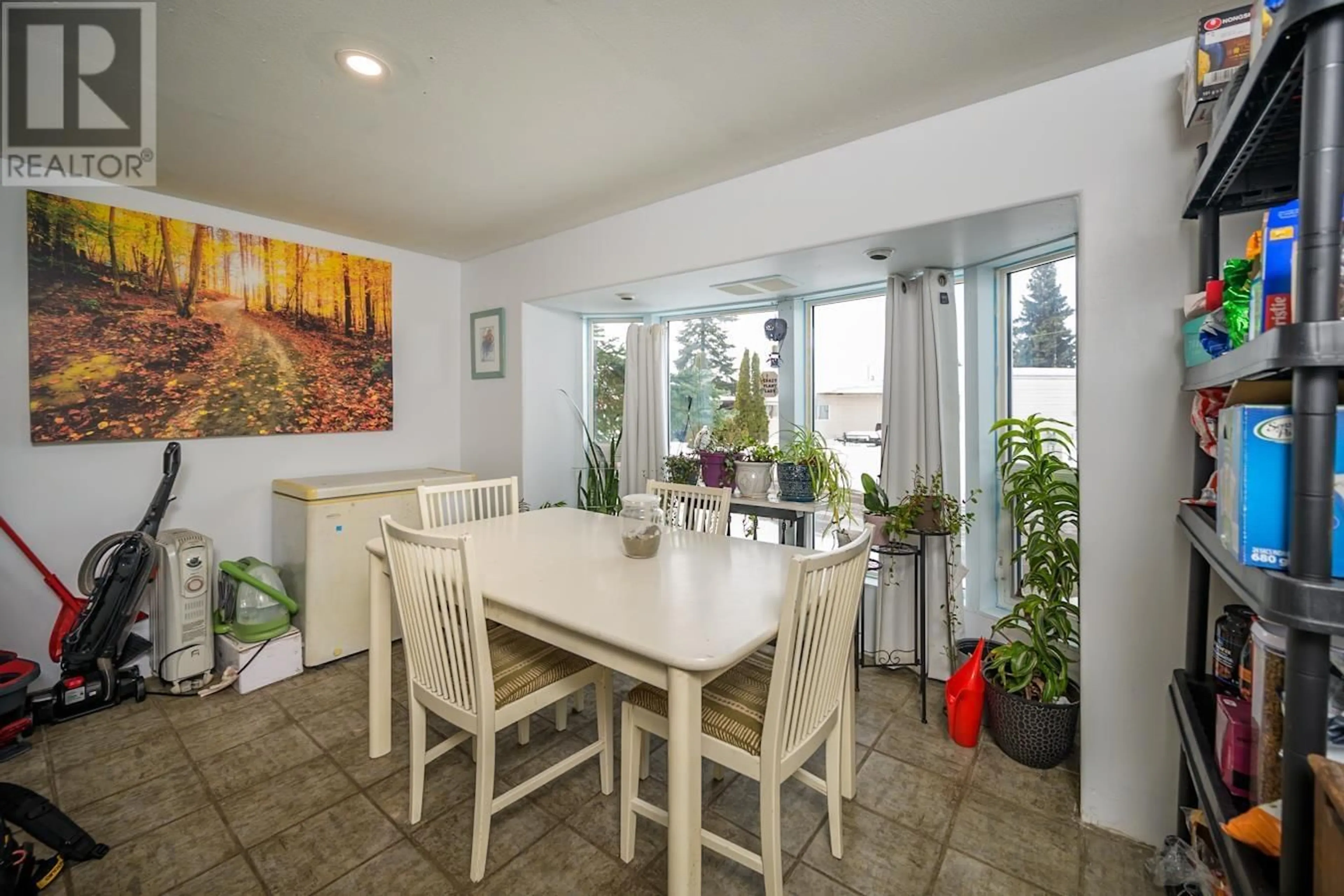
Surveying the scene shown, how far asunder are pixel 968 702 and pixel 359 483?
309 cm

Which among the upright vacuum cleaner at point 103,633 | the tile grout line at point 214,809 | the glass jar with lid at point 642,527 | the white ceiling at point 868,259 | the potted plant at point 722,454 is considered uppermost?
the white ceiling at point 868,259

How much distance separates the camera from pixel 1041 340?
2.51 metres

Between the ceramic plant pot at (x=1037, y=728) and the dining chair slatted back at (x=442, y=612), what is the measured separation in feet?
6.06

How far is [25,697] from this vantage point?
2.14 meters

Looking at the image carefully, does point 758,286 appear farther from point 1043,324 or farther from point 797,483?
point 1043,324

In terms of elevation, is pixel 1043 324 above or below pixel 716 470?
above

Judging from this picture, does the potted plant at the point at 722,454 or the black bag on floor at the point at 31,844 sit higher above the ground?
the potted plant at the point at 722,454

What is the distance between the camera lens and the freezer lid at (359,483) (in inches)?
110

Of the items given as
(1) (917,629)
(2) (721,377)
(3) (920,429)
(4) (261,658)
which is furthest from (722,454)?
(4) (261,658)

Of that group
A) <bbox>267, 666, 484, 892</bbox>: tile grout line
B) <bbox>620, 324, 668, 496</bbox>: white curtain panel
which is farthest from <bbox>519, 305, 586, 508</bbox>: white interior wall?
<bbox>267, 666, 484, 892</bbox>: tile grout line

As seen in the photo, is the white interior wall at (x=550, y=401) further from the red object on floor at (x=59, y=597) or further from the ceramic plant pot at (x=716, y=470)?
the red object on floor at (x=59, y=597)

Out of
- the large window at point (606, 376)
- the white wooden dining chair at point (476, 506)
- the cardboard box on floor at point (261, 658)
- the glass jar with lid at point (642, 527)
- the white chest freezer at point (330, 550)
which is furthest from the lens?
the large window at point (606, 376)

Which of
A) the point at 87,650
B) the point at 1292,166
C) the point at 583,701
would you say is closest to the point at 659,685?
the point at 583,701

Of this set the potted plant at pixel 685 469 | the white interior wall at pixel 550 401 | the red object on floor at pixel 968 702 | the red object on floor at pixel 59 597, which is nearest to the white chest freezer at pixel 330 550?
the red object on floor at pixel 59 597
